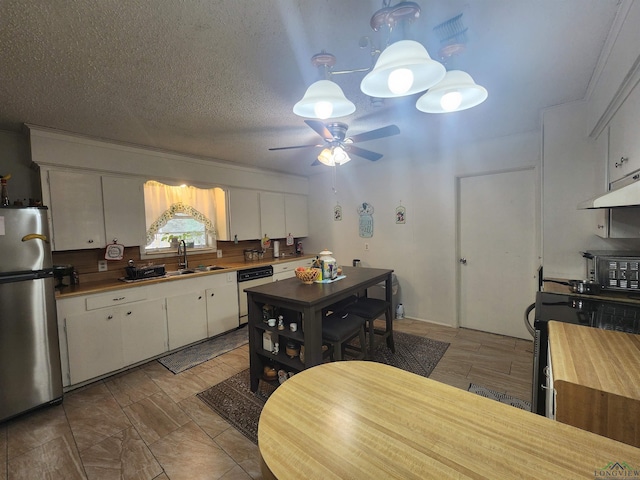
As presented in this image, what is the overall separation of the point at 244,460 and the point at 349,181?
12.5ft

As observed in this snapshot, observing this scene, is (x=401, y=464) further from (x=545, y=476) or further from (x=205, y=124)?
(x=205, y=124)

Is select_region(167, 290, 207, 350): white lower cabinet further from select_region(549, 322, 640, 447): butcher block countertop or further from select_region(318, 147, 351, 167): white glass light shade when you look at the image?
select_region(549, 322, 640, 447): butcher block countertop

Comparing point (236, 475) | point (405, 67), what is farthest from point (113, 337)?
point (405, 67)

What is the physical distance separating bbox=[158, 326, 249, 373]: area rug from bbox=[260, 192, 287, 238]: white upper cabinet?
1.73 m

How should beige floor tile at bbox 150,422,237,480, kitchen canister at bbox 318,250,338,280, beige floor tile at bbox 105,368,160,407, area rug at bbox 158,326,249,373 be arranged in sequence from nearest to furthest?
beige floor tile at bbox 150,422,237,480, beige floor tile at bbox 105,368,160,407, kitchen canister at bbox 318,250,338,280, area rug at bbox 158,326,249,373

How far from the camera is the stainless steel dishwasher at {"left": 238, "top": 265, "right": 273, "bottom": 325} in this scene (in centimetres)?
375

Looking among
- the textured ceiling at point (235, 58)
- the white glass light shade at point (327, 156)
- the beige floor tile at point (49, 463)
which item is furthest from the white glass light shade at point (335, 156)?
the beige floor tile at point (49, 463)

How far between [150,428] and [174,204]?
2.60 metres

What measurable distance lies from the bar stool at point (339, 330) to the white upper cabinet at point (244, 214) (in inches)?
89.3

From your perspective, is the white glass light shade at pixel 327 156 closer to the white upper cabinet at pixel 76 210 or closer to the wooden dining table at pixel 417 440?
the wooden dining table at pixel 417 440

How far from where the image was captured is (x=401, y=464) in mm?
603

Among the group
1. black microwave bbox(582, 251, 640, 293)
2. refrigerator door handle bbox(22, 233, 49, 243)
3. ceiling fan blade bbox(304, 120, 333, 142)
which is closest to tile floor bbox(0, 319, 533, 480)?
black microwave bbox(582, 251, 640, 293)

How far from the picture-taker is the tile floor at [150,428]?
163 centimetres

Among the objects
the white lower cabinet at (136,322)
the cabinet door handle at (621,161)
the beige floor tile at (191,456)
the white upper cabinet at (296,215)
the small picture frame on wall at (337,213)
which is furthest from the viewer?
the white upper cabinet at (296,215)
